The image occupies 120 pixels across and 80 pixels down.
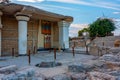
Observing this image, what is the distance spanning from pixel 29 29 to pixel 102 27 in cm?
1535

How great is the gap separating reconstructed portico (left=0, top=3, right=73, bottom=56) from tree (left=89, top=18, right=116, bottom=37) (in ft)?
36.2

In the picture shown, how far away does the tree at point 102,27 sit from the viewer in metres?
32.1

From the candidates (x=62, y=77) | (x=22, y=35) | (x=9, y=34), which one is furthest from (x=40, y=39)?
(x=62, y=77)

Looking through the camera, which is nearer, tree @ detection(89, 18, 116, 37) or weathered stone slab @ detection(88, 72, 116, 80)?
weathered stone slab @ detection(88, 72, 116, 80)

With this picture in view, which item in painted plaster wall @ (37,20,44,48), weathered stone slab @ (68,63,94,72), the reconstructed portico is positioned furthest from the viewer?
painted plaster wall @ (37,20,44,48)

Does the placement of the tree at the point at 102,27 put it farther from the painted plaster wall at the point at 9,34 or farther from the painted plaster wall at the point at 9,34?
the painted plaster wall at the point at 9,34

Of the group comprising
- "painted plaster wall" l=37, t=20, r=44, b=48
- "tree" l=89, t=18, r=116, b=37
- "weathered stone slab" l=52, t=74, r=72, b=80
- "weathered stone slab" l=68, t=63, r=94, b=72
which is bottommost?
"weathered stone slab" l=52, t=74, r=72, b=80

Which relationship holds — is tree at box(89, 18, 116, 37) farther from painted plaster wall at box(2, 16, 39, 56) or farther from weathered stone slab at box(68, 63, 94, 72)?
weathered stone slab at box(68, 63, 94, 72)

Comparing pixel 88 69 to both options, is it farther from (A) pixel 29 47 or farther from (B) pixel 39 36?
(B) pixel 39 36

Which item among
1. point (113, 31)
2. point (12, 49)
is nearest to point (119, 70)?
point (12, 49)

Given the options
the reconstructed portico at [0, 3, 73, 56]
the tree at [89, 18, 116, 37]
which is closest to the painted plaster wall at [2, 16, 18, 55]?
the reconstructed portico at [0, 3, 73, 56]

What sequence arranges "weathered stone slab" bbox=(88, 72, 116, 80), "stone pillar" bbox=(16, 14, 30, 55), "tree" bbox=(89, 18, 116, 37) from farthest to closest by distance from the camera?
"tree" bbox=(89, 18, 116, 37) → "stone pillar" bbox=(16, 14, 30, 55) → "weathered stone slab" bbox=(88, 72, 116, 80)

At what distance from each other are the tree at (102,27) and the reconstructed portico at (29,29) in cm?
1104

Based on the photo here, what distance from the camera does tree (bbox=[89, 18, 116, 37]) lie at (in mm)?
32125
